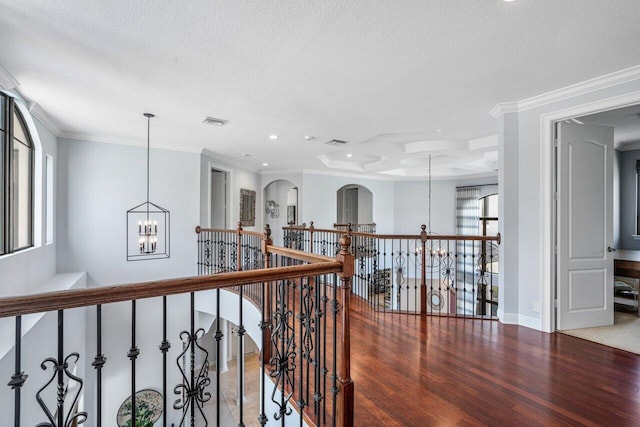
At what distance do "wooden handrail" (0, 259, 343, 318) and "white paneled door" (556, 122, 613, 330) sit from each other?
11.1ft

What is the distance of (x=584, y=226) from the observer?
358 centimetres

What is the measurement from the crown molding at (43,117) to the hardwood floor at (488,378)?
4.81 m

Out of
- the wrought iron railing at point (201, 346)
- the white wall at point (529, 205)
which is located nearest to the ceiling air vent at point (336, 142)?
the wrought iron railing at point (201, 346)

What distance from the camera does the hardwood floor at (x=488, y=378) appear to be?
210 cm

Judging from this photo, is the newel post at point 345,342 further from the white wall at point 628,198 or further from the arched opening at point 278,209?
the arched opening at point 278,209

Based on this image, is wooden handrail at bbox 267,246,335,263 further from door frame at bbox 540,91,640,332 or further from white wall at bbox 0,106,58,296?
white wall at bbox 0,106,58,296

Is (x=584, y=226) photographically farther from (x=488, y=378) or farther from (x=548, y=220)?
(x=488, y=378)

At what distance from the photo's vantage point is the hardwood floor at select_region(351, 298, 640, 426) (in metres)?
2.10

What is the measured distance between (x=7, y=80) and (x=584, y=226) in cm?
636

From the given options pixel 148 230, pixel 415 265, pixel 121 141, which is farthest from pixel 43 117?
pixel 415 265

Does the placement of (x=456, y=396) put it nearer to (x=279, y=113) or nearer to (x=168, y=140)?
(x=279, y=113)

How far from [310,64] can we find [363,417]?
2.88 metres

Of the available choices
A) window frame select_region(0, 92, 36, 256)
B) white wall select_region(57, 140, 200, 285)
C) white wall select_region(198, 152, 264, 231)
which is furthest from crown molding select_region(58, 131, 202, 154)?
window frame select_region(0, 92, 36, 256)

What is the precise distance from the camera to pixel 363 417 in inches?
83.2
